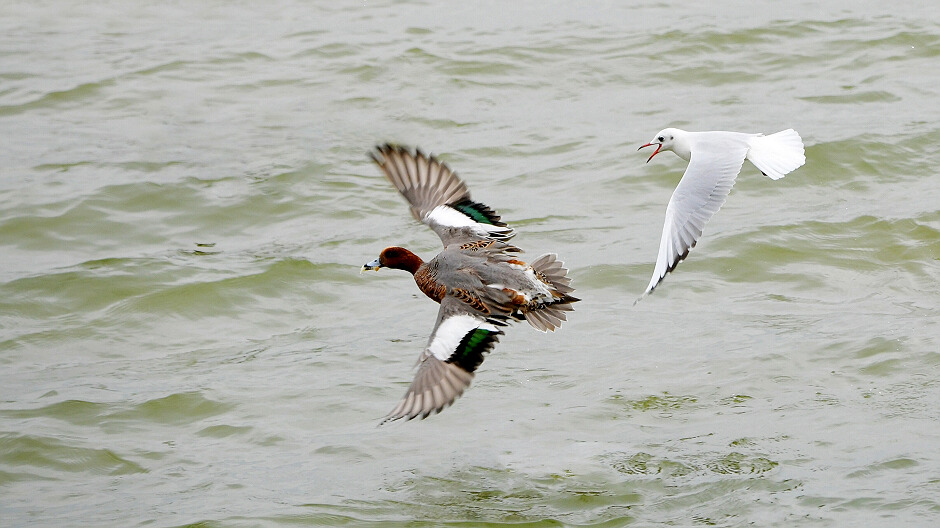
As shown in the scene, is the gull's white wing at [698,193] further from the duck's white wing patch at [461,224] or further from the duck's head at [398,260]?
the duck's head at [398,260]

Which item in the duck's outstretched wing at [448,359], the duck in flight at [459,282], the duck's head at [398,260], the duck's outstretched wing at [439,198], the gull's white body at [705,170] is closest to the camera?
the duck's outstretched wing at [448,359]

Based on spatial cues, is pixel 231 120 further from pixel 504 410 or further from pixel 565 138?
pixel 504 410

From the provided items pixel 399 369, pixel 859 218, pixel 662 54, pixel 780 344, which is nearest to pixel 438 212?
pixel 399 369

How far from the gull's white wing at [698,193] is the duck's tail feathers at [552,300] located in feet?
1.54

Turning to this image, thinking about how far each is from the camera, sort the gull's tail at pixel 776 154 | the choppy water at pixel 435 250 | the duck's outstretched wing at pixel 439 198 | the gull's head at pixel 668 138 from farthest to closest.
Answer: the gull's head at pixel 668 138 < the gull's tail at pixel 776 154 < the duck's outstretched wing at pixel 439 198 < the choppy water at pixel 435 250

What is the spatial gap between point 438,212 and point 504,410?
3.79 feet

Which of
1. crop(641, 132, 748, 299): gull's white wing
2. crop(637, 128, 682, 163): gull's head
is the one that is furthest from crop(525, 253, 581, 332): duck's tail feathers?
crop(637, 128, 682, 163): gull's head

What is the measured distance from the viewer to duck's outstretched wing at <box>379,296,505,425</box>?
5.07m

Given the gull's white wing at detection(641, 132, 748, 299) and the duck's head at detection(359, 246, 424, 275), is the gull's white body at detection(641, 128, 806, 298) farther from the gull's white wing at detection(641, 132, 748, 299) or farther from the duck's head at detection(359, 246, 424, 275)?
the duck's head at detection(359, 246, 424, 275)

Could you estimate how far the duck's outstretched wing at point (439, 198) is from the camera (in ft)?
21.4

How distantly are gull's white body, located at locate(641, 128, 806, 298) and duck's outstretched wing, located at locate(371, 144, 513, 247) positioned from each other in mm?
932

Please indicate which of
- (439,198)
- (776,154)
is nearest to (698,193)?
(776,154)

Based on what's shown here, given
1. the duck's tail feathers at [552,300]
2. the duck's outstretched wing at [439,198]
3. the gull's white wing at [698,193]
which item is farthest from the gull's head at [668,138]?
the duck's tail feathers at [552,300]

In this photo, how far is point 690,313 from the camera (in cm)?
730
